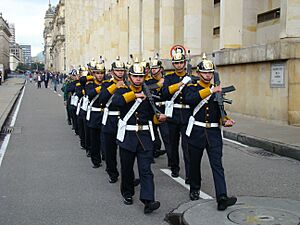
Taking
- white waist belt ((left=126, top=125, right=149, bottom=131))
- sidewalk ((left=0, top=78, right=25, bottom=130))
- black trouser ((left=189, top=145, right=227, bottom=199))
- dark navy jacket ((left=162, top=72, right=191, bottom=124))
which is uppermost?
dark navy jacket ((left=162, top=72, right=191, bottom=124))

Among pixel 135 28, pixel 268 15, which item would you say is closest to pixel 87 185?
pixel 268 15

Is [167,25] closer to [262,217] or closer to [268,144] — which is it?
[268,144]

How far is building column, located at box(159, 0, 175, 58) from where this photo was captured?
2680cm

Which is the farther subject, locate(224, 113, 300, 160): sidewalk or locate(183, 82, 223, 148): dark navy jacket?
locate(224, 113, 300, 160): sidewalk

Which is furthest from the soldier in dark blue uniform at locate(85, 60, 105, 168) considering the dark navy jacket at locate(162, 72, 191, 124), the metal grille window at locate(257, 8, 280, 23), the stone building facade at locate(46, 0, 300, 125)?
the metal grille window at locate(257, 8, 280, 23)

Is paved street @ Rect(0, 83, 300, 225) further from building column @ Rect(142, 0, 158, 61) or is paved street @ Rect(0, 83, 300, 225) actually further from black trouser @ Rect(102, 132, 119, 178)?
building column @ Rect(142, 0, 158, 61)

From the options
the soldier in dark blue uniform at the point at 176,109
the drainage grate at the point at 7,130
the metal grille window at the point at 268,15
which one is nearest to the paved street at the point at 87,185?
the soldier in dark blue uniform at the point at 176,109

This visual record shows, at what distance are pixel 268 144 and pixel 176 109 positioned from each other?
4028 millimetres

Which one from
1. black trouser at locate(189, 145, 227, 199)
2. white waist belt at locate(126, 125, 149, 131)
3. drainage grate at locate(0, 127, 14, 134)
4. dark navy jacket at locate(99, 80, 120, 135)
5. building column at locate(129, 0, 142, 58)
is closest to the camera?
black trouser at locate(189, 145, 227, 199)

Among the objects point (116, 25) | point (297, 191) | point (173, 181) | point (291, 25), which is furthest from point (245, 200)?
point (116, 25)

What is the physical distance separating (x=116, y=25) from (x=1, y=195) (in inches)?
1350

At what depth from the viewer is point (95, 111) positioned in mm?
9312

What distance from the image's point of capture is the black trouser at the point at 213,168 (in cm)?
621

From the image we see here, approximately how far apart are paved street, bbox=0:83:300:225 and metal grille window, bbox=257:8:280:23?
8.65 m
